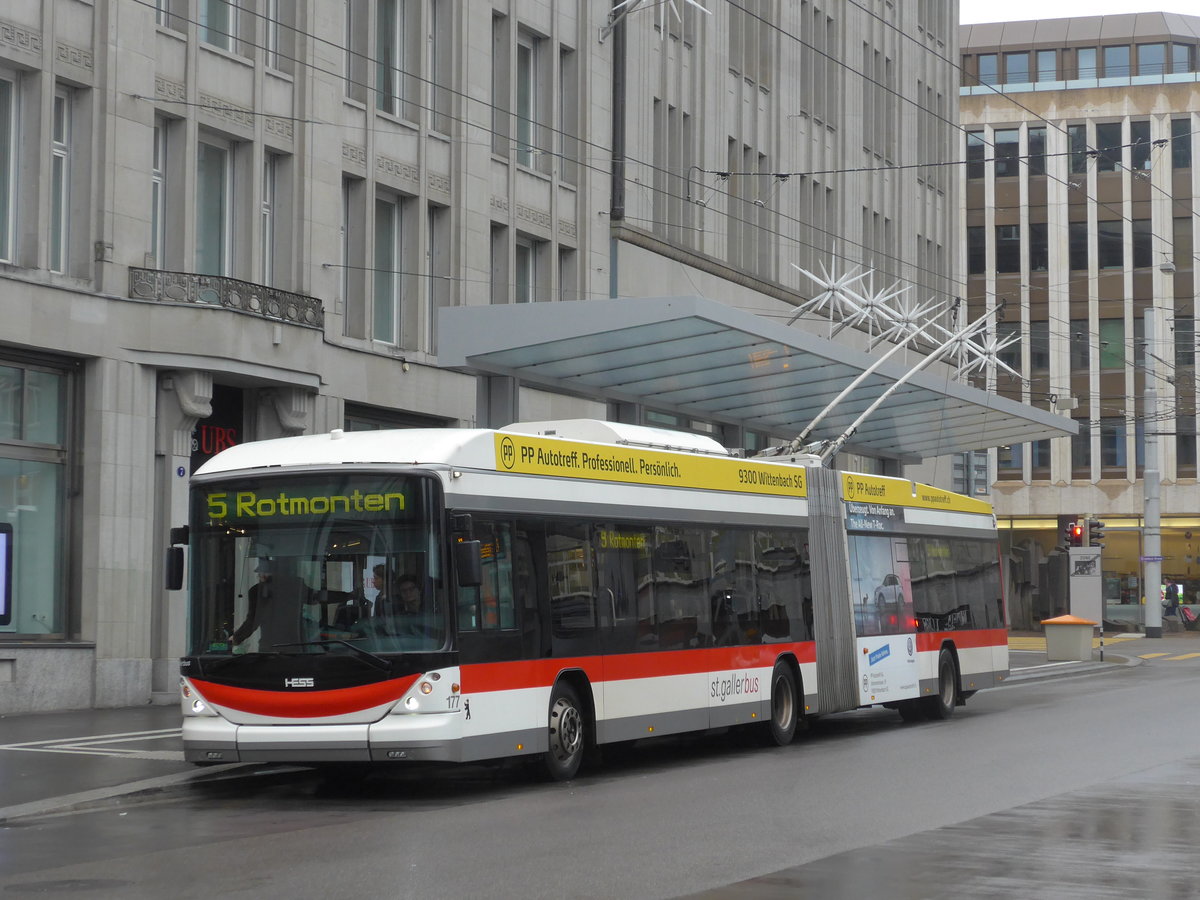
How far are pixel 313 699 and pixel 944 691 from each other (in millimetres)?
11449

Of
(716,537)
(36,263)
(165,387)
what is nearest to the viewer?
(716,537)

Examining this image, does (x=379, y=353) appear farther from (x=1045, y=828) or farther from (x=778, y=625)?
(x=1045, y=828)

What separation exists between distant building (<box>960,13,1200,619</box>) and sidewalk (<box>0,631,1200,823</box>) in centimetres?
5492

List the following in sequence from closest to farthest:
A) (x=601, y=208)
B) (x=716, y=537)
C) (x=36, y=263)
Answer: (x=716, y=537), (x=36, y=263), (x=601, y=208)

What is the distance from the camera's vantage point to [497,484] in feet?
46.3

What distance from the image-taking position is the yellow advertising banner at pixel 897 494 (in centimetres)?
2073

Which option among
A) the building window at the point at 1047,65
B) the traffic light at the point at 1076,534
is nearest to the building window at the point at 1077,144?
the building window at the point at 1047,65

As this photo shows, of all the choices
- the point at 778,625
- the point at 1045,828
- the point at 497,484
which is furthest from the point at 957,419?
the point at 1045,828

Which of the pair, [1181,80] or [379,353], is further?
[1181,80]

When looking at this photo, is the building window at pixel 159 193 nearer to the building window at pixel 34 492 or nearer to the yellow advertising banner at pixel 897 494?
the building window at pixel 34 492

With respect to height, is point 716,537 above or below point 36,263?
below

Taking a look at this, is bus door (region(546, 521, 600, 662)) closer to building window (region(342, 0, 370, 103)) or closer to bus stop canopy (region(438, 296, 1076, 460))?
bus stop canopy (region(438, 296, 1076, 460))

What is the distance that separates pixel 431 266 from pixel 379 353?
2.30 meters

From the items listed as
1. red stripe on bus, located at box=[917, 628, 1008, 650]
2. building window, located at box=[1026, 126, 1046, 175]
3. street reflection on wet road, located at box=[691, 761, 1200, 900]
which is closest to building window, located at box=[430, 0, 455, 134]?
red stripe on bus, located at box=[917, 628, 1008, 650]
